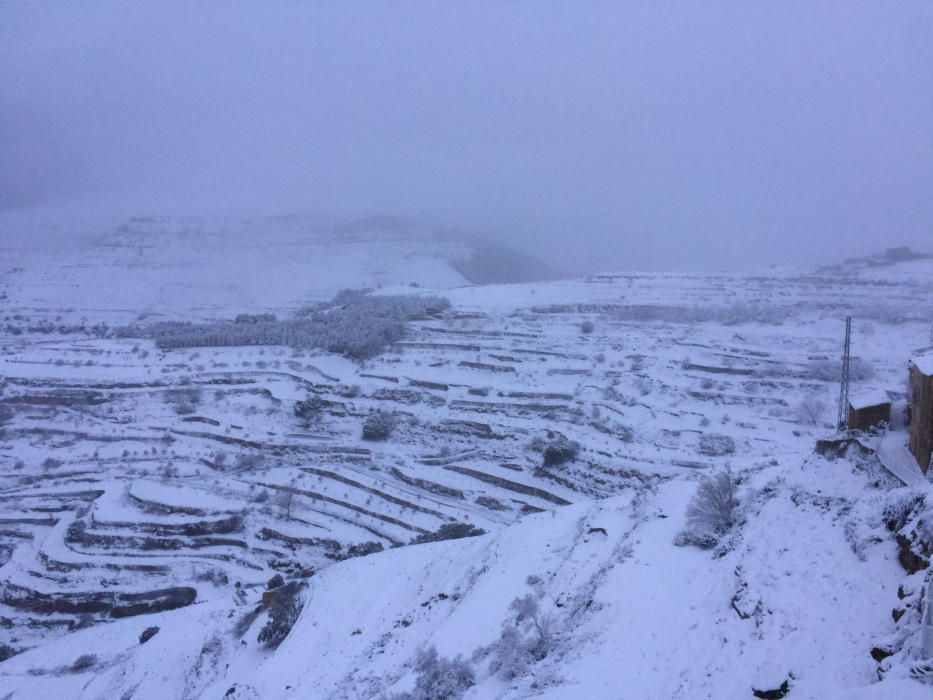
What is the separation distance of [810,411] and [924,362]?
34.4 ft

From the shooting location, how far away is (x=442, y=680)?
9.49 metres

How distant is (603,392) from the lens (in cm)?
2591

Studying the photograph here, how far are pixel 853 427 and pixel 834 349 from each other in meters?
14.7

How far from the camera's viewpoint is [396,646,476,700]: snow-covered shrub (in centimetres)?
927

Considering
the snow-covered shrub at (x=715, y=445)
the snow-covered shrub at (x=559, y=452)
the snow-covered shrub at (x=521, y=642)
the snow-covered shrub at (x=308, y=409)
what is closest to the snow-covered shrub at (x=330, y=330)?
the snow-covered shrub at (x=308, y=409)

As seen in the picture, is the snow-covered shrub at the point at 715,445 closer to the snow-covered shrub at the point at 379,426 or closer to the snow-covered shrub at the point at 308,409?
the snow-covered shrub at the point at 379,426

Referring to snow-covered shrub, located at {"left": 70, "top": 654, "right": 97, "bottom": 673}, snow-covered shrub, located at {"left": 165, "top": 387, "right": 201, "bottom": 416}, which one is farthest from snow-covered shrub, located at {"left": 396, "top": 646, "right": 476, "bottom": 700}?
snow-covered shrub, located at {"left": 165, "top": 387, "right": 201, "bottom": 416}

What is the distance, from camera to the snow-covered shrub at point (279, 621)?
45.4 ft

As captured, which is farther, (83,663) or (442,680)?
(83,663)

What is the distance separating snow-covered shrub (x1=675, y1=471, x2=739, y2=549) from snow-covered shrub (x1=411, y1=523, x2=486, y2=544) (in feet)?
23.3

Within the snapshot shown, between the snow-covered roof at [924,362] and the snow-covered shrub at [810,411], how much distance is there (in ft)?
31.6

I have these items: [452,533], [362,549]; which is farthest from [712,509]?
[362,549]

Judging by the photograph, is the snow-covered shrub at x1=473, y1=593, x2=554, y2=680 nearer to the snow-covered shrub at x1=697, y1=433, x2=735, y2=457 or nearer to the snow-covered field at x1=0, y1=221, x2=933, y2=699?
the snow-covered field at x1=0, y1=221, x2=933, y2=699

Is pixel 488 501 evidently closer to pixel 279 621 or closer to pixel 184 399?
pixel 279 621
